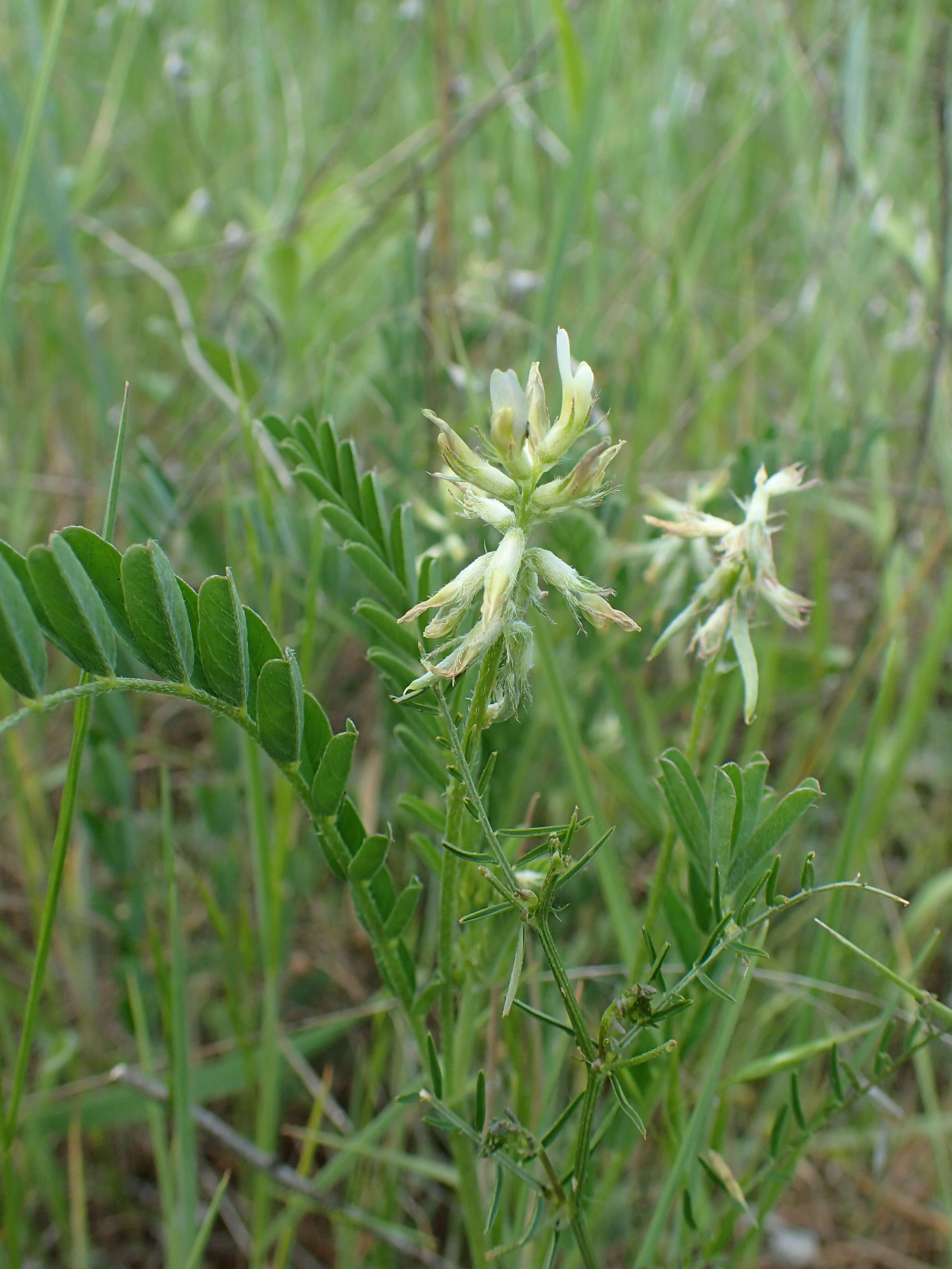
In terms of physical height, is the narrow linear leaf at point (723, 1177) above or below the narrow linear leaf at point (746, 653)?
below

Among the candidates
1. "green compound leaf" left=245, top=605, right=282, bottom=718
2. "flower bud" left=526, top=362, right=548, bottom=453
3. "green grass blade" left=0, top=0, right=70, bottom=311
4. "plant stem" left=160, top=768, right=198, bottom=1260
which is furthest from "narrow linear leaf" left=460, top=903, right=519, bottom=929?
"green grass blade" left=0, top=0, right=70, bottom=311

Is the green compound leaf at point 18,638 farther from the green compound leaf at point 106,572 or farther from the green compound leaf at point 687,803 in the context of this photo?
the green compound leaf at point 687,803

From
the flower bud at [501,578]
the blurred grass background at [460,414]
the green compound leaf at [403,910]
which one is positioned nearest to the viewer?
the flower bud at [501,578]

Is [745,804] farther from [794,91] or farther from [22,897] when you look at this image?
[794,91]

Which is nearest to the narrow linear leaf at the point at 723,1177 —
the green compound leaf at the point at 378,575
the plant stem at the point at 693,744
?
the plant stem at the point at 693,744

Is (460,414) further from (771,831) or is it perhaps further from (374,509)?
(771,831)

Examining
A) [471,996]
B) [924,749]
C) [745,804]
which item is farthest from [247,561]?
[924,749]
